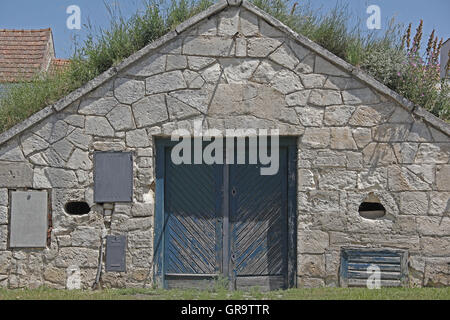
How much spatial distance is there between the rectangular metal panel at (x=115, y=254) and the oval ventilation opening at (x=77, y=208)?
0.66 meters

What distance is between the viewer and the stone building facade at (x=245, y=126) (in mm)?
6062

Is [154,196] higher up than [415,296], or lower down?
higher up

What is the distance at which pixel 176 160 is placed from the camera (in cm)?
649

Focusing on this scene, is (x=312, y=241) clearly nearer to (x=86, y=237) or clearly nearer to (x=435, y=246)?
(x=435, y=246)

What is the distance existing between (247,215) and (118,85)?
2.49m

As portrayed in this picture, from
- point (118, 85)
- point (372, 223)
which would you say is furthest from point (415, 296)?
point (118, 85)

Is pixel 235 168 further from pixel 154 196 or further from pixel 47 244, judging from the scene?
pixel 47 244

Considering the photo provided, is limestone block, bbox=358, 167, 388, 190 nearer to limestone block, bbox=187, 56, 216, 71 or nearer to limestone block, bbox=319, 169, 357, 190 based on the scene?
limestone block, bbox=319, 169, 357, 190

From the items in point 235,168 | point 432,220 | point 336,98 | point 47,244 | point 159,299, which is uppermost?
point 336,98

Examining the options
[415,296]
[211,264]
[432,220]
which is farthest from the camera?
[211,264]

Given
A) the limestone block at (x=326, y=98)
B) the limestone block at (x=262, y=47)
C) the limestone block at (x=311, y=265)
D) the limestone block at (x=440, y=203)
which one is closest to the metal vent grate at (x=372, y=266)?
the limestone block at (x=311, y=265)

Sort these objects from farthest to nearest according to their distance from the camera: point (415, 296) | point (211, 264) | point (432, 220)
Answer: point (211, 264)
point (432, 220)
point (415, 296)

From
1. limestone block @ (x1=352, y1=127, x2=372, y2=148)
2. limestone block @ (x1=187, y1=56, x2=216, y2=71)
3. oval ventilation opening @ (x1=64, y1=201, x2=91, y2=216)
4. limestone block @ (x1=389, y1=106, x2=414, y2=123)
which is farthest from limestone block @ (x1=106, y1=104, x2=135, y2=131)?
limestone block @ (x1=389, y1=106, x2=414, y2=123)

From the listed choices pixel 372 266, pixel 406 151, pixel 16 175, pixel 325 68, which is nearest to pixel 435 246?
pixel 372 266
